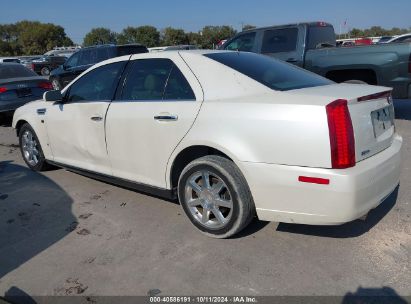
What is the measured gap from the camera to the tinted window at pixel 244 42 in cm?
911

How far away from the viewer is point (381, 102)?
3365 mm

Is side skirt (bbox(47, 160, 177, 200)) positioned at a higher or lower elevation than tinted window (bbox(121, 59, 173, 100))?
lower

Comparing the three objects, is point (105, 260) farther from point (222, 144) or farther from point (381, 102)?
point (381, 102)

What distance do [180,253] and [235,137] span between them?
1050 millimetres

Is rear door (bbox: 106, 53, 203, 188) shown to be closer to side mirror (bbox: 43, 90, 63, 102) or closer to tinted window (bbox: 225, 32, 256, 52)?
side mirror (bbox: 43, 90, 63, 102)

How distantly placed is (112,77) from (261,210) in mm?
2261

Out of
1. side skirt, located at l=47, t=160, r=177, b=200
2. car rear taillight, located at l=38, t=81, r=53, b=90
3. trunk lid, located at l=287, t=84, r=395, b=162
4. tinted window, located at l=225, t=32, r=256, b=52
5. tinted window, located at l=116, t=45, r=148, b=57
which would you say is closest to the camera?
trunk lid, located at l=287, t=84, r=395, b=162

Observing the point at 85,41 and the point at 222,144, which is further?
the point at 85,41

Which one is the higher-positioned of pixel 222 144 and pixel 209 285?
pixel 222 144

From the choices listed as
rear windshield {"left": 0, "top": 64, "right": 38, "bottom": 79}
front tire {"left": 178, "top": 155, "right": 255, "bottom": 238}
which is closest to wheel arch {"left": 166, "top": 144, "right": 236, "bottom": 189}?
front tire {"left": 178, "top": 155, "right": 255, "bottom": 238}

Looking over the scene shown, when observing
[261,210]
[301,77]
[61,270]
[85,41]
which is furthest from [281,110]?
[85,41]

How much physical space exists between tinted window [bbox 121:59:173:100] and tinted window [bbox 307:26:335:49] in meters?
4.99

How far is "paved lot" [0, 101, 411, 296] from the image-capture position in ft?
9.72

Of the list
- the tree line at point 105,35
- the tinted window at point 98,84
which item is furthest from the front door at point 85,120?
the tree line at point 105,35
